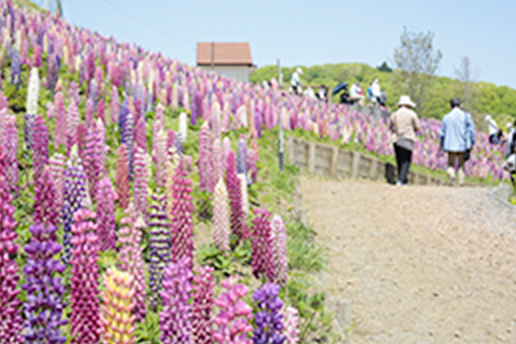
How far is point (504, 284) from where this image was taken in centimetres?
725

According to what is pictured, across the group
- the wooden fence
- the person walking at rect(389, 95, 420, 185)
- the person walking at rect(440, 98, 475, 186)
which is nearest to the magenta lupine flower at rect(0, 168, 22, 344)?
the wooden fence

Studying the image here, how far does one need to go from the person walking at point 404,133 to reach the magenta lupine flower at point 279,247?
31.4 ft

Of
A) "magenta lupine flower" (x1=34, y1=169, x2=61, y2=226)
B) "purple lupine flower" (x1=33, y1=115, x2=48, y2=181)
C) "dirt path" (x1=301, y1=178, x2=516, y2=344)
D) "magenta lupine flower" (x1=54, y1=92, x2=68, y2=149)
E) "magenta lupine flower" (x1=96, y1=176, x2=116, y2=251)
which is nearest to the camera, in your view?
"magenta lupine flower" (x1=34, y1=169, x2=61, y2=226)

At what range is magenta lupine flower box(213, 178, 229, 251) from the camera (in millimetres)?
3988

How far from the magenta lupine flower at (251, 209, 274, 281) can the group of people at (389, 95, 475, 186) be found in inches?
382

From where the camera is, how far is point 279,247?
12.9 ft

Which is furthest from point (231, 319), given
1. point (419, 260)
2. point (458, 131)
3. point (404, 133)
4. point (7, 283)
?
point (458, 131)

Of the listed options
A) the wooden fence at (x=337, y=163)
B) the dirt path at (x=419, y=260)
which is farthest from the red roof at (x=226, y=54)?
the dirt path at (x=419, y=260)

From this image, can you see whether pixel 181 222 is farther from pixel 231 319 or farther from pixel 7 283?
pixel 231 319

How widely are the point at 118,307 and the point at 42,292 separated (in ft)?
0.77

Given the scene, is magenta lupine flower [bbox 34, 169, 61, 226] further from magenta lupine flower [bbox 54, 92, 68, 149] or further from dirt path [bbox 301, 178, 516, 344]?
dirt path [bbox 301, 178, 516, 344]

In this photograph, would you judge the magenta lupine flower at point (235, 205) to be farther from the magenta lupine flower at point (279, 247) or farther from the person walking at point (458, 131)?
the person walking at point (458, 131)

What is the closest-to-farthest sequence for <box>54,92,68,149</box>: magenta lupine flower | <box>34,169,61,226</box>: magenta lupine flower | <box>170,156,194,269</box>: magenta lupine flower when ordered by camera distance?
<box>34,169,61,226</box>: magenta lupine flower
<box>170,156,194,269</box>: magenta lupine flower
<box>54,92,68,149</box>: magenta lupine flower

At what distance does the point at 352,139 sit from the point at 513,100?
76.1 metres
